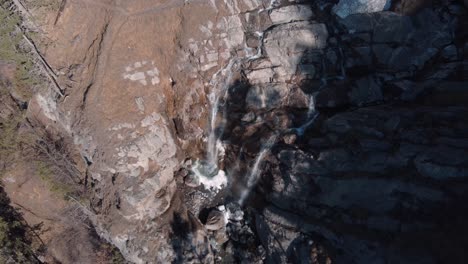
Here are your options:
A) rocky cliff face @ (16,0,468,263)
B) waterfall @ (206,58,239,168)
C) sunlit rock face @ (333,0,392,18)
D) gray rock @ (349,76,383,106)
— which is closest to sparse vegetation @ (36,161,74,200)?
rocky cliff face @ (16,0,468,263)

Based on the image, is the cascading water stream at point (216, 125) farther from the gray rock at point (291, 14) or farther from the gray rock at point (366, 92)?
the gray rock at point (366, 92)

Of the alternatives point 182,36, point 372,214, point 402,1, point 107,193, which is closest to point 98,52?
point 182,36

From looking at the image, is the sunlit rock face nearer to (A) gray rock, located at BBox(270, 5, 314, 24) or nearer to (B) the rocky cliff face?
(B) the rocky cliff face

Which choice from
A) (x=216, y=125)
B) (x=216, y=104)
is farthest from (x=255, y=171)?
(x=216, y=104)

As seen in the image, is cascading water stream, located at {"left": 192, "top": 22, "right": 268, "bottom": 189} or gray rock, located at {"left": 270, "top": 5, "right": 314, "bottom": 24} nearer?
gray rock, located at {"left": 270, "top": 5, "right": 314, "bottom": 24}

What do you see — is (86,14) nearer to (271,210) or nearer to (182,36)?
(182,36)

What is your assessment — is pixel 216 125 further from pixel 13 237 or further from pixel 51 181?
pixel 13 237

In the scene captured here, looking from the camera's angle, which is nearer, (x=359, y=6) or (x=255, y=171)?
(x=255, y=171)
